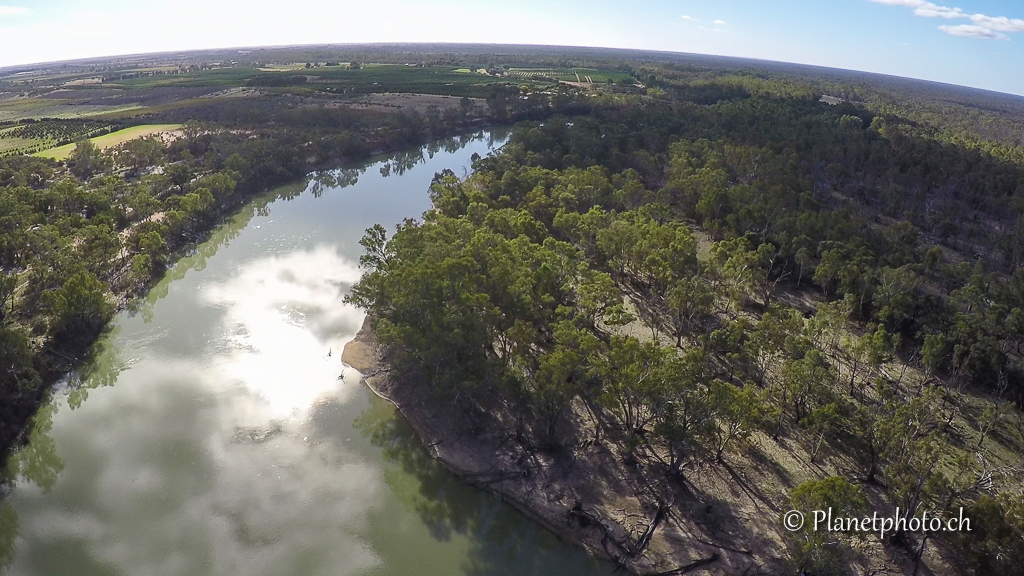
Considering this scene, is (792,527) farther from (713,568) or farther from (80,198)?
(80,198)

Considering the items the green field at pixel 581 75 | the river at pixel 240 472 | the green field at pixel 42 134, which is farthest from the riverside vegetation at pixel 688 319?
the green field at pixel 581 75

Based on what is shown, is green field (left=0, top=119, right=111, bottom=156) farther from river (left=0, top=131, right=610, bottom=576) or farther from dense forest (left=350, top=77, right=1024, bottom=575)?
dense forest (left=350, top=77, right=1024, bottom=575)

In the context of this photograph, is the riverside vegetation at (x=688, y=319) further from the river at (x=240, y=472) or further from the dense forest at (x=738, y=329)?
the river at (x=240, y=472)

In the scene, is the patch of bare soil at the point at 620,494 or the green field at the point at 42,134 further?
the green field at the point at 42,134

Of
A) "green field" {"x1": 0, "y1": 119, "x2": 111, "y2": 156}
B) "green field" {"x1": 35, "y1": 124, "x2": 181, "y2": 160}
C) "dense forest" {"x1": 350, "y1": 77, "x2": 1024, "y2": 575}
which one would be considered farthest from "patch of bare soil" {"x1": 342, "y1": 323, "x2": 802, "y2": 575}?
"green field" {"x1": 0, "y1": 119, "x2": 111, "y2": 156}

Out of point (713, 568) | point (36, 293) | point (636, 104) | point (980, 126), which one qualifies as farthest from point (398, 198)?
point (980, 126)

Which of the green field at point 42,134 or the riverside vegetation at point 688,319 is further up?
the green field at point 42,134
